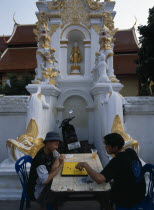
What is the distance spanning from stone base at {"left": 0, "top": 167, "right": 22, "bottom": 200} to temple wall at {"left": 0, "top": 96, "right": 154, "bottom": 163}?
6.60ft

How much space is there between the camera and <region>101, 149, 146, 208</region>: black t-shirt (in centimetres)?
216

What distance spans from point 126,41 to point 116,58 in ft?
5.09

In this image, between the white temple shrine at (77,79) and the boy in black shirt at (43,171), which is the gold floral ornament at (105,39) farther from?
the boy in black shirt at (43,171)

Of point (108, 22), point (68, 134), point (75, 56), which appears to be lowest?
point (68, 134)

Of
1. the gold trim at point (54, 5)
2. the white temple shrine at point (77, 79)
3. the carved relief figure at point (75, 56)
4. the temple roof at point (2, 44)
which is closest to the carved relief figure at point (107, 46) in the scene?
the white temple shrine at point (77, 79)

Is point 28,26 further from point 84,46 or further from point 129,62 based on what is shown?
point 84,46

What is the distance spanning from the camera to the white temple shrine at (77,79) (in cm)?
471

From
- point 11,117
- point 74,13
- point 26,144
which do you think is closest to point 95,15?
point 74,13

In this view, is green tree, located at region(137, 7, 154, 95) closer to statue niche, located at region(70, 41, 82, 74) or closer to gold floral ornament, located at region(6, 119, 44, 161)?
statue niche, located at region(70, 41, 82, 74)

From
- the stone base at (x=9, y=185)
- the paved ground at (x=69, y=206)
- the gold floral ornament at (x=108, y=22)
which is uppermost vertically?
the gold floral ornament at (x=108, y=22)

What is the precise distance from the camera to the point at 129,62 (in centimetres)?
1565

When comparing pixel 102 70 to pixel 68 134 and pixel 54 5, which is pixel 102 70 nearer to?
pixel 68 134

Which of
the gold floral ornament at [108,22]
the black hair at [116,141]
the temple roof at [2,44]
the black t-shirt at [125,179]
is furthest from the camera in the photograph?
the temple roof at [2,44]

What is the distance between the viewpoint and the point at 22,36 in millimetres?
17078
